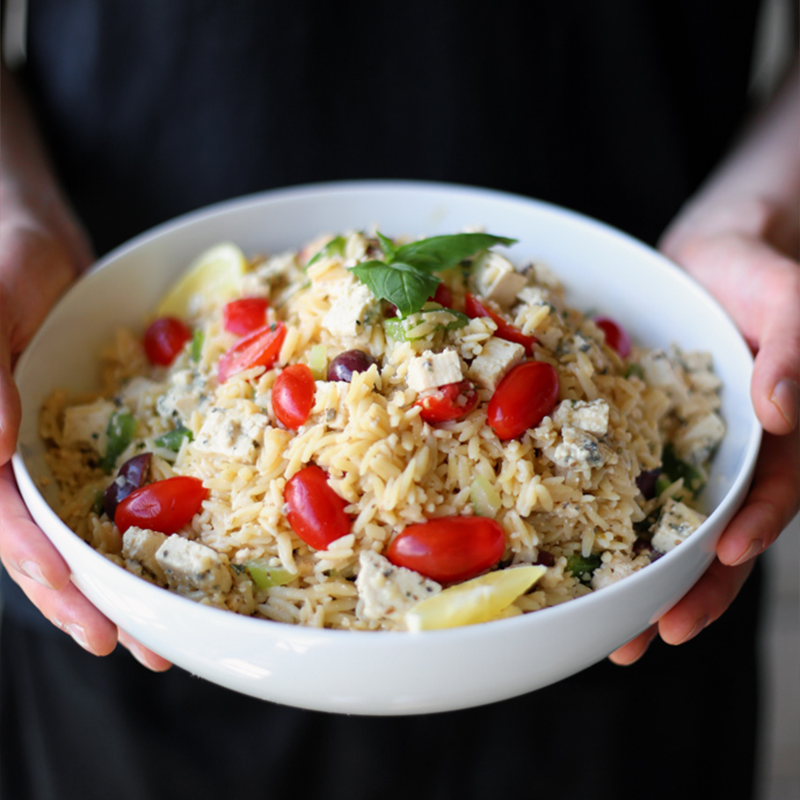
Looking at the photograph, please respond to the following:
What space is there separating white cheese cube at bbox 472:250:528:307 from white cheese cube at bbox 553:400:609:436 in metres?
0.52

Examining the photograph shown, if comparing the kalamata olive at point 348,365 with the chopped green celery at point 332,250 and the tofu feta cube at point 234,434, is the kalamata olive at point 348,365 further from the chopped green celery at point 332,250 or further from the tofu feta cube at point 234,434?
the chopped green celery at point 332,250

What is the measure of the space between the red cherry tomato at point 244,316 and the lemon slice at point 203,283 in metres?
0.44

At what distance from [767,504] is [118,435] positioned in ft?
7.32

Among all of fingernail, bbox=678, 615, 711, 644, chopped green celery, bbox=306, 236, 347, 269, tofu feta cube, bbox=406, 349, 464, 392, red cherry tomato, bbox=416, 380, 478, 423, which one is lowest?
fingernail, bbox=678, 615, 711, 644

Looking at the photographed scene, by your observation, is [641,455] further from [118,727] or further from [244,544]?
[118,727]

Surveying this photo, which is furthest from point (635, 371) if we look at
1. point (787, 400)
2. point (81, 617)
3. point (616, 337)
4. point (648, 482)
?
point (81, 617)

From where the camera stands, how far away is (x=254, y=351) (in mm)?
2697

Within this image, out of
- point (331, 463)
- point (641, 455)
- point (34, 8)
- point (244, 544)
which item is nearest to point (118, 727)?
point (244, 544)

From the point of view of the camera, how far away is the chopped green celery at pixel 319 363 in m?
2.56

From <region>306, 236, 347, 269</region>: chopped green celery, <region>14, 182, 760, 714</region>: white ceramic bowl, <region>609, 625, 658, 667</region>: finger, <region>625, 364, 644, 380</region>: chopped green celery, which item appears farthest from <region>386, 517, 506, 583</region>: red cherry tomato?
<region>306, 236, 347, 269</region>: chopped green celery

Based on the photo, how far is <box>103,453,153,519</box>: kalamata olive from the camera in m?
2.59

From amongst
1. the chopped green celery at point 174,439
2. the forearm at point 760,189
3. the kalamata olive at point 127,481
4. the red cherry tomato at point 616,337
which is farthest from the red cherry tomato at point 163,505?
the forearm at point 760,189

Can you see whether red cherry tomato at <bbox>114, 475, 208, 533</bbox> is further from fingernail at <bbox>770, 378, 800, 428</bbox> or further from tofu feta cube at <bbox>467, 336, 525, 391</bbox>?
fingernail at <bbox>770, 378, 800, 428</bbox>

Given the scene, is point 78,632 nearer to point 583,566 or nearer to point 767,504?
point 583,566
